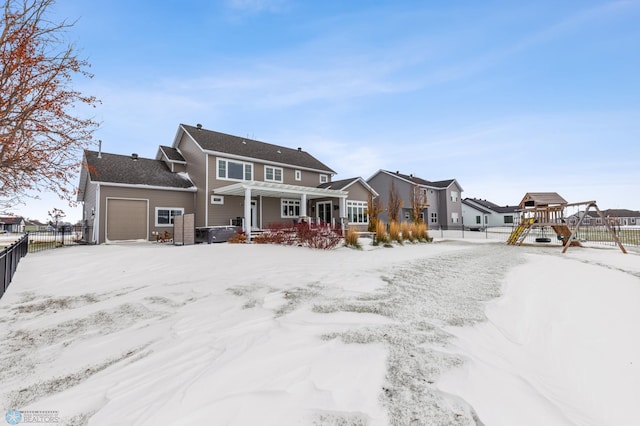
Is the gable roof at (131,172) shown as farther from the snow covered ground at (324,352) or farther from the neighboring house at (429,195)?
the neighboring house at (429,195)

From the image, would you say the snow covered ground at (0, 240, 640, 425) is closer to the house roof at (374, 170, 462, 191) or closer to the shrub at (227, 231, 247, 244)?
the shrub at (227, 231, 247, 244)

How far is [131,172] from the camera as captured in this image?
1786 centimetres

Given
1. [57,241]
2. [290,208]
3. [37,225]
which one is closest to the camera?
[57,241]

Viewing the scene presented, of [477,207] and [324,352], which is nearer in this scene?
[324,352]

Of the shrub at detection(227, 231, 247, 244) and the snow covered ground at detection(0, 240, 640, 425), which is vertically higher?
the shrub at detection(227, 231, 247, 244)

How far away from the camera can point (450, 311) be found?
403cm

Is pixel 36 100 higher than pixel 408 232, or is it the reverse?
pixel 36 100

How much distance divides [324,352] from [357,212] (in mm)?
21673

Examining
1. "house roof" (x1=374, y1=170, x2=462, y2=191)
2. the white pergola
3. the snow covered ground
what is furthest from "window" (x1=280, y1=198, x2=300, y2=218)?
"house roof" (x1=374, y1=170, x2=462, y2=191)

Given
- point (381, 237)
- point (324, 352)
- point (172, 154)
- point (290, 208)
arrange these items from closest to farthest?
1. point (324, 352)
2. point (381, 237)
3. point (172, 154)
4. point (290, 208)

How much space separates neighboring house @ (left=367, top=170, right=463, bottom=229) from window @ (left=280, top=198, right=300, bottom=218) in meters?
13.8

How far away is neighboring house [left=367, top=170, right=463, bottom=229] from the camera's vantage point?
33344 millimetres

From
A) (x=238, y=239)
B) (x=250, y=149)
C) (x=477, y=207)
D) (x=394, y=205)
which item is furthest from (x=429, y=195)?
(x=238, y=239)

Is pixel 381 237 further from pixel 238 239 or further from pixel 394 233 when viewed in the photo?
pixel 238 239
